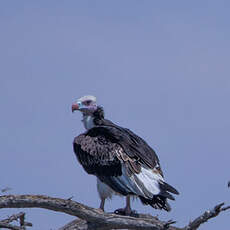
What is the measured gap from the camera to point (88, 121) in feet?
46.9

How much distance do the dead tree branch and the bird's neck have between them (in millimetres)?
4721

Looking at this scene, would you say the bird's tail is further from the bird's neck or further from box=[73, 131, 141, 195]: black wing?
the bird's neck

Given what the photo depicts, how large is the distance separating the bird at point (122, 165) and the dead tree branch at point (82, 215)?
2.36m

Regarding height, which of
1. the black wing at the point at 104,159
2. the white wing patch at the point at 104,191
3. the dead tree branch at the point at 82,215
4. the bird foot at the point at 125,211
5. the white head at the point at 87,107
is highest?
the white head at the point at 87,107

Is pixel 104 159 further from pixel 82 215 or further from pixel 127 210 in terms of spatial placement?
pixel 82 215

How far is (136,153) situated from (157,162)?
458 millimetres

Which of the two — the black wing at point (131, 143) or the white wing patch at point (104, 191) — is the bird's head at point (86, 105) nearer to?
the black wing at point (131, 143)

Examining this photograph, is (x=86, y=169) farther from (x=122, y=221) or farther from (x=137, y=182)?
(x=122, y=221)

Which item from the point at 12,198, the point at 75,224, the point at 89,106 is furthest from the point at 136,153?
the point at 12,198

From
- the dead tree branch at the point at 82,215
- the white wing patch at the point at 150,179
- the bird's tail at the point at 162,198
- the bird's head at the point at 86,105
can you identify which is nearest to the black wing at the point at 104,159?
the white wing patch at the point at 150,179

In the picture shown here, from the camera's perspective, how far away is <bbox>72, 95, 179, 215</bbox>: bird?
39.7ft

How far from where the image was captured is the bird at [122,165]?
12.1 meters

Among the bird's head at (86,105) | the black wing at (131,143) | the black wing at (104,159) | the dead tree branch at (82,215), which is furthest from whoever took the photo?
the bird's head at (86,105)

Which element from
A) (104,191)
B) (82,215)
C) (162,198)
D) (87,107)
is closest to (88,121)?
(87,107)
